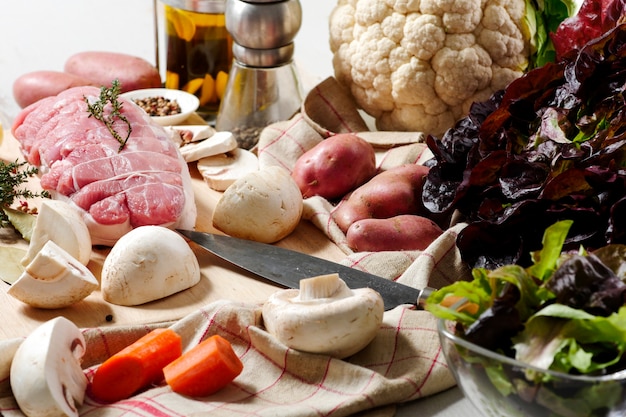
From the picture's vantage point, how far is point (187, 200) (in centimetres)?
205

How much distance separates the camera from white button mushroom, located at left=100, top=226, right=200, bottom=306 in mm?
1762

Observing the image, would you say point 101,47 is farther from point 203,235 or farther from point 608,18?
point 608,18

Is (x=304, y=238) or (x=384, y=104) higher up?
(x=384, y=104)

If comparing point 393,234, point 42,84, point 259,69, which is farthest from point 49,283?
point 42,84

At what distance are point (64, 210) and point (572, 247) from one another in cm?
107

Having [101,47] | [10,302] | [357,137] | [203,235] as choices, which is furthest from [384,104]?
[101,47]

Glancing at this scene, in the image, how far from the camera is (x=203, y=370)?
4.78 ft

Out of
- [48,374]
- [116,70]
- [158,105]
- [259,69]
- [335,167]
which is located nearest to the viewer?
[48,374]

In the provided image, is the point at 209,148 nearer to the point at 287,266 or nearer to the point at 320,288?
the point at 287,266

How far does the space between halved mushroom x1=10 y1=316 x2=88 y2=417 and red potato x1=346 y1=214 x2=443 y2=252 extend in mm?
737

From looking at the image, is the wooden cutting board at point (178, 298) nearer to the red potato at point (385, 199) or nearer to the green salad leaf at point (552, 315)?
the red potato at point (385, 199)

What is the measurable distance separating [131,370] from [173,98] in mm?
1386

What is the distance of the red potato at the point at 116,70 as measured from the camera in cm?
281

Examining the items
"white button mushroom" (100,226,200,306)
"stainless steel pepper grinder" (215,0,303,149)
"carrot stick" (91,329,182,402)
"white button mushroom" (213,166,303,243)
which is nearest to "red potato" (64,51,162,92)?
Answer: "stainless steel pepper grinder" (215,0,303,149)
